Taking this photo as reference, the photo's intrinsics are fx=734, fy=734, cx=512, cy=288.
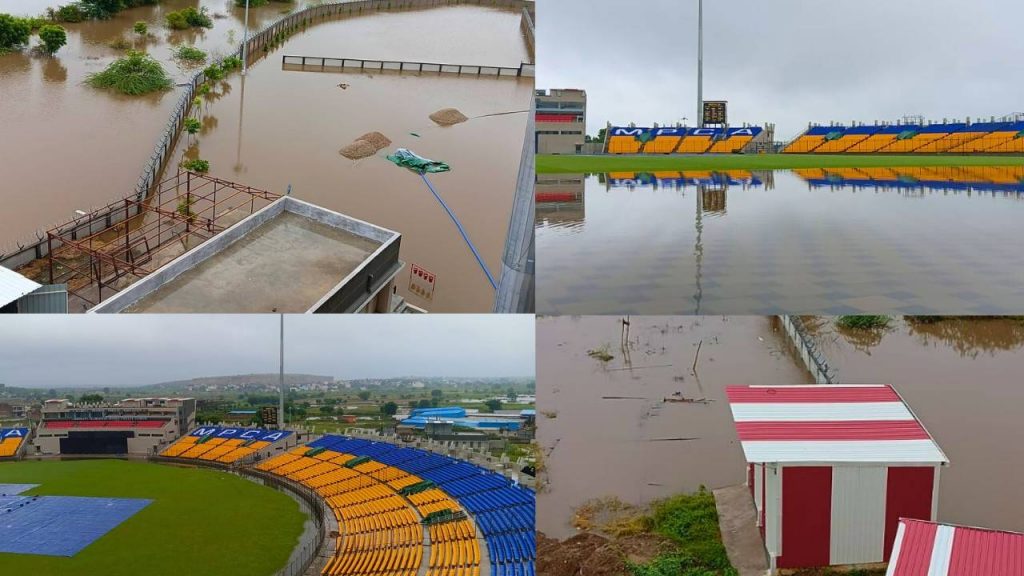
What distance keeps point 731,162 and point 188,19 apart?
1282 cm

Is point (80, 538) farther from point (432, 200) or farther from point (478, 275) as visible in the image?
point (432, 200)

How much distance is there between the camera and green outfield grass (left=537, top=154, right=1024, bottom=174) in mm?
16031

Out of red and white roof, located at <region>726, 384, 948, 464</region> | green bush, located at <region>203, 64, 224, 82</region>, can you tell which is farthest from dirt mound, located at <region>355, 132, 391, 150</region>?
red and white roof, located at <region>726, 384, 948, 464</region>

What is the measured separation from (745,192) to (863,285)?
617cm

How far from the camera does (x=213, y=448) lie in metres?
7.28

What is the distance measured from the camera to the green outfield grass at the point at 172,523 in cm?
562

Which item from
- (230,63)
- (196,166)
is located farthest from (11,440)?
(230,63)

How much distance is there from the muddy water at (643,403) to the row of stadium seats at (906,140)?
18.7m

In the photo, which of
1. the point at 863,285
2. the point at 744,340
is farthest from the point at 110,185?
the point at 863,285

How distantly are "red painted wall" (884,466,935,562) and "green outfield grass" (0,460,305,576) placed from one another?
159 inches

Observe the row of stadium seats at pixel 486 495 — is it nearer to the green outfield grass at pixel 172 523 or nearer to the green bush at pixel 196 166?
the green outfield grass at pixel 172 523

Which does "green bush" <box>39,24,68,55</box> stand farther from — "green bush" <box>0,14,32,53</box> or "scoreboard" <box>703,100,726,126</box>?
"scoreboard" <box>703,100,726,126</box>

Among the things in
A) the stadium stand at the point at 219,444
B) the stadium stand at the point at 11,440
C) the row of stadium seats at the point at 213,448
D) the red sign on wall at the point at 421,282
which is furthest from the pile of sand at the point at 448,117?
the stadium stand at the point at 11,440

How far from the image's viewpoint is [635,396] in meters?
5.57
